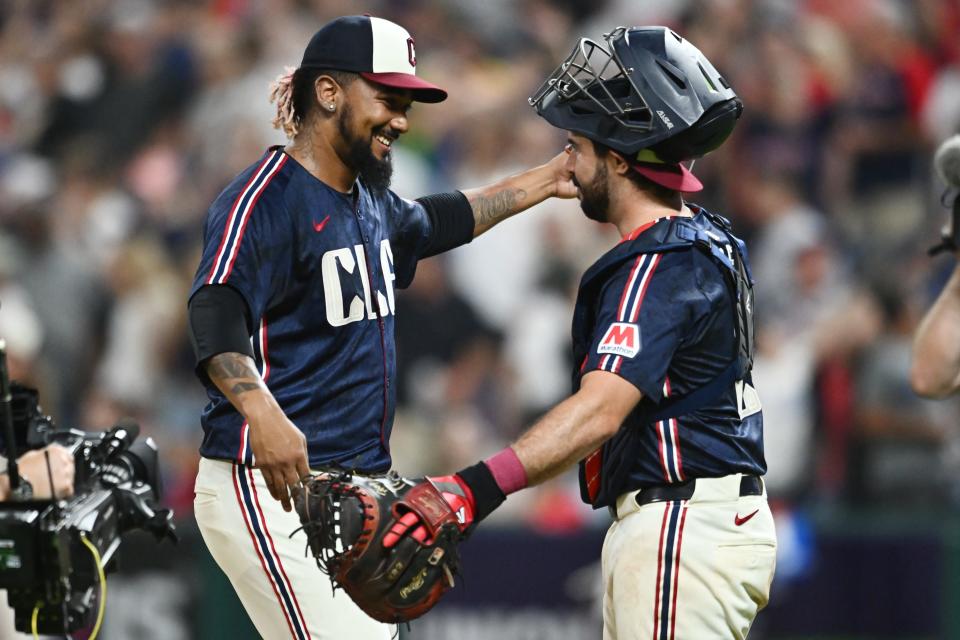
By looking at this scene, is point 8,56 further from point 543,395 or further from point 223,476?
point 223,476

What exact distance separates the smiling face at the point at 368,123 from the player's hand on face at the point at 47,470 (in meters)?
1.36

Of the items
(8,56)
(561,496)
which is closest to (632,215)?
(561,496)

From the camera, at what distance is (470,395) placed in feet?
29.2

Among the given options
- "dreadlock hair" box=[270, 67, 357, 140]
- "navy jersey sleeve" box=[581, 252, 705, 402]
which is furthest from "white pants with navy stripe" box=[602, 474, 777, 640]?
"dreadlock hair" box=[270, 67, 357, 140]

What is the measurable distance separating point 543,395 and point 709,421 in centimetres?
478

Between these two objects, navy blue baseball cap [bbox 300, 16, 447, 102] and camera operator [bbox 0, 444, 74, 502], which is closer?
navy blue baseball cap [bbox 300, 16, 447, 102]

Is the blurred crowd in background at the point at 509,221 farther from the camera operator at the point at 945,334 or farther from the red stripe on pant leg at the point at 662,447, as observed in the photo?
the red stripe on pant leg at the point at 662,447

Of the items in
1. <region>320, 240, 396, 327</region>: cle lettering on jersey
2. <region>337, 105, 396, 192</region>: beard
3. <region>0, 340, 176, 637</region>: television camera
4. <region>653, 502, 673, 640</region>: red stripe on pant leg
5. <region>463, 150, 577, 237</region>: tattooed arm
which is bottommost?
<region>653, 502, 673, 640</region>: red stripe on pant leg

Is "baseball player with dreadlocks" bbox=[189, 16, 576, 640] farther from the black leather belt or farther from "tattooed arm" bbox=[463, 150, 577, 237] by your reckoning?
the black leather belt

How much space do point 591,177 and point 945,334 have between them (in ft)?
3.87

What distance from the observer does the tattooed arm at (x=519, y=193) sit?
509cm

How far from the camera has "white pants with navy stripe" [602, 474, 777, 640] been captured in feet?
13.0

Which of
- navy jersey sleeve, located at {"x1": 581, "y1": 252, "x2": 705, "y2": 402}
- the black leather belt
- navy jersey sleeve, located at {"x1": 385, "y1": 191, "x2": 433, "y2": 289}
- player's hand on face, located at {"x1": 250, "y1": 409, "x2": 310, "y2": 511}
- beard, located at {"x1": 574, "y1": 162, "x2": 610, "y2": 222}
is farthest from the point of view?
navy jersey sleeve, located at {"x1": 385, "y1": 191, "x2": 433, "y2": 289}

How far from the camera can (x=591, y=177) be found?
4.18 metres
